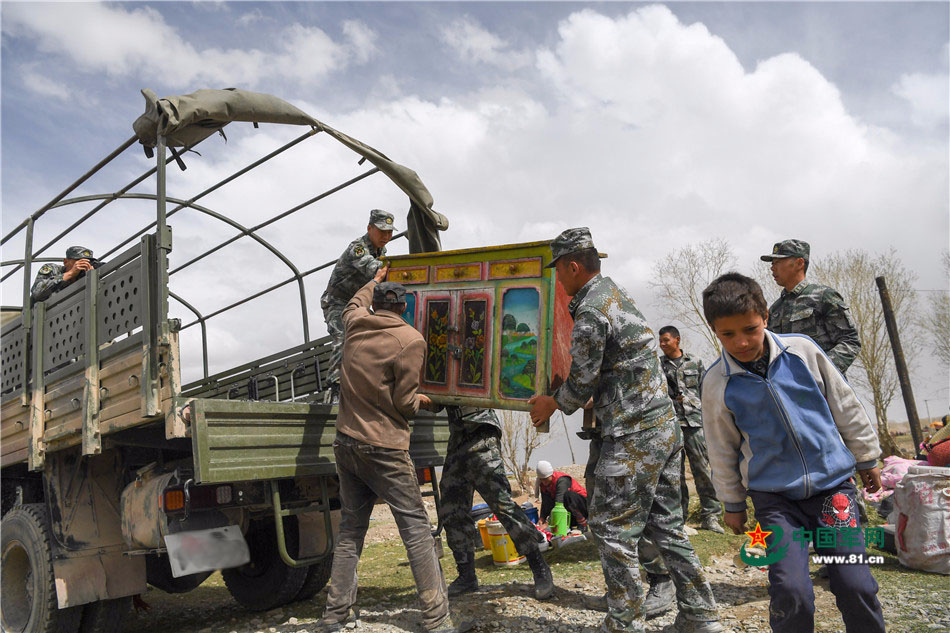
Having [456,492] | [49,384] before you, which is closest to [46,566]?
[49,384]

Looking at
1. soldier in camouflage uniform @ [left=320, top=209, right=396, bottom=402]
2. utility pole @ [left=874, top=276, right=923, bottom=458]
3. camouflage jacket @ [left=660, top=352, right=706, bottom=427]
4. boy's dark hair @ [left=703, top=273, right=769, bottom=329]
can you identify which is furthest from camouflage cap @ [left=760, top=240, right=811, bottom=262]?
utility pole @ [left=874, top=276, right=923, bottom=458]

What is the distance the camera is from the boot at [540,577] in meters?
4.05

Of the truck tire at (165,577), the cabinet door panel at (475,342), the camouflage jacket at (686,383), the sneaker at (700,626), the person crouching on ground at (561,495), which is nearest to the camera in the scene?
the sneaker at (700,626)

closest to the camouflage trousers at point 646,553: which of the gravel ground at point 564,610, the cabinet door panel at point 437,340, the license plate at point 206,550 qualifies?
the gravel ground at point 564,610

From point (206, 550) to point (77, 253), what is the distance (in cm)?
268

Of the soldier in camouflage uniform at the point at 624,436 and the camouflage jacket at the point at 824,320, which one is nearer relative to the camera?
the soldier in camouflage uniform at the point at 624,436

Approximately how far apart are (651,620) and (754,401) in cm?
187

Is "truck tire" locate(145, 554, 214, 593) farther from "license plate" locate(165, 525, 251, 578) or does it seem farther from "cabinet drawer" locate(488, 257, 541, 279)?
"cabinet drawer" locate(488, 257, 541, 279)

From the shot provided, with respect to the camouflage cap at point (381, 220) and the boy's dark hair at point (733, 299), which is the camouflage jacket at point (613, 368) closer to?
the boy's dark hair at point (733, 299)

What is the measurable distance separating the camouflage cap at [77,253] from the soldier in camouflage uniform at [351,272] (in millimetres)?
1803

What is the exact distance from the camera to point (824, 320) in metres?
4.43

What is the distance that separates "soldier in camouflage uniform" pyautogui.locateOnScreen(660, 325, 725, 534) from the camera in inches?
239

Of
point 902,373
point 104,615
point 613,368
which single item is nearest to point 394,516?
point 613,368

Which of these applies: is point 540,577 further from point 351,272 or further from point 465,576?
point 351,272
